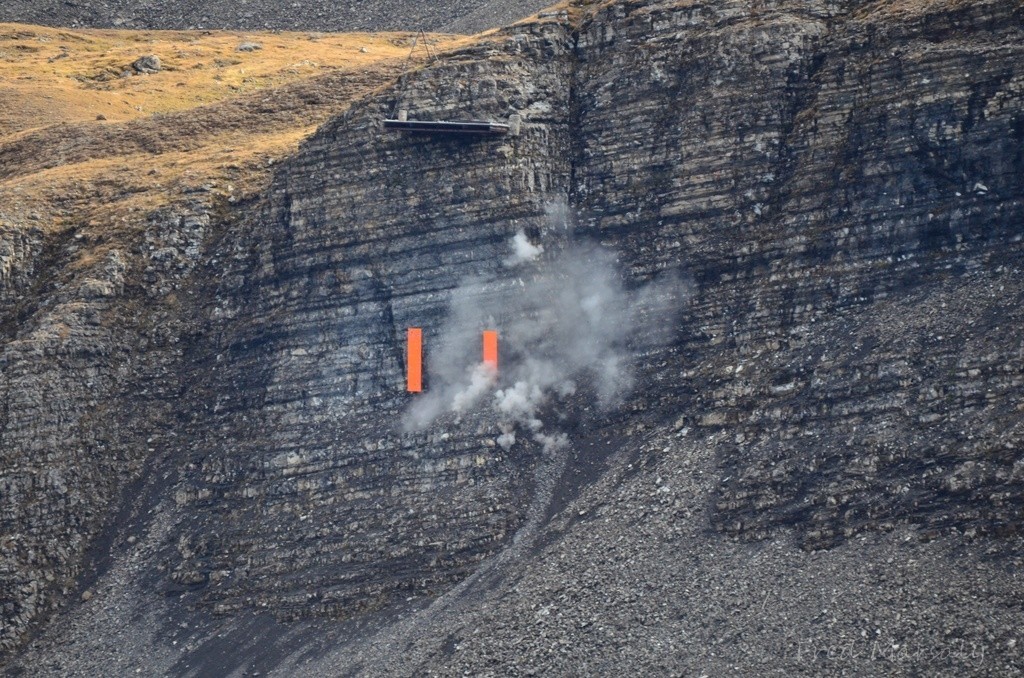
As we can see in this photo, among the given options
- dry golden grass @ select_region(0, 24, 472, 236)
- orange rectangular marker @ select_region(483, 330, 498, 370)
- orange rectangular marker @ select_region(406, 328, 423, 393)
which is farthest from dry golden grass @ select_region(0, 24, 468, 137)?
orange rectangular marker @ select_region(483, 330, 498, 370)

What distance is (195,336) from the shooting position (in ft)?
171

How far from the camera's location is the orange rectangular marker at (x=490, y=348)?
48.8 m

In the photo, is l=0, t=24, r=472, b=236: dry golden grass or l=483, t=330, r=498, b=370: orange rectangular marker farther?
l=0, t=24, r=472, b=236: dry golden grass

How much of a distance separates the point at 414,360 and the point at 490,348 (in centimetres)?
276

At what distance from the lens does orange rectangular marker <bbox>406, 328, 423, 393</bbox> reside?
48713 mm

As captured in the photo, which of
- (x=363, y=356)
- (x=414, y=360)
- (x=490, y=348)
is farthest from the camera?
(x=363, y=356)

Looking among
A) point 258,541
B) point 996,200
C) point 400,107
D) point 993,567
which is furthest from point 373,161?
point 993,567

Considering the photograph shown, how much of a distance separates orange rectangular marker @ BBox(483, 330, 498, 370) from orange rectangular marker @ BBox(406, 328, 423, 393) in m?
2.34

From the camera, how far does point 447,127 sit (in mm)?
51312

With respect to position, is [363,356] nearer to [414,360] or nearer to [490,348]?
[414,360]

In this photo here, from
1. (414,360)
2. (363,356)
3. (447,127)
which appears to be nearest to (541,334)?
(414,360)

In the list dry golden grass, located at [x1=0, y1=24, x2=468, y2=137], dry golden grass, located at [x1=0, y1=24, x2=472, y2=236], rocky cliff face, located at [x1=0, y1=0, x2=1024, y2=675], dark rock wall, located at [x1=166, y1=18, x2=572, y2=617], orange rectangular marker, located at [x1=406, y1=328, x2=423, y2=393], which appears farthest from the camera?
dry golden grass, located at [x1=0, y1=24, x2=468, y2=137]

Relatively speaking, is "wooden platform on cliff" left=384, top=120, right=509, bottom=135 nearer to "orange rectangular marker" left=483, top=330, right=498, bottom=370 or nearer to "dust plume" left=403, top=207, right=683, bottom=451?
"dust plume" left=403, top=207, right=683, bottom=451

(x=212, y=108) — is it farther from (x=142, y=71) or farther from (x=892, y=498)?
(x=892, y=498)
